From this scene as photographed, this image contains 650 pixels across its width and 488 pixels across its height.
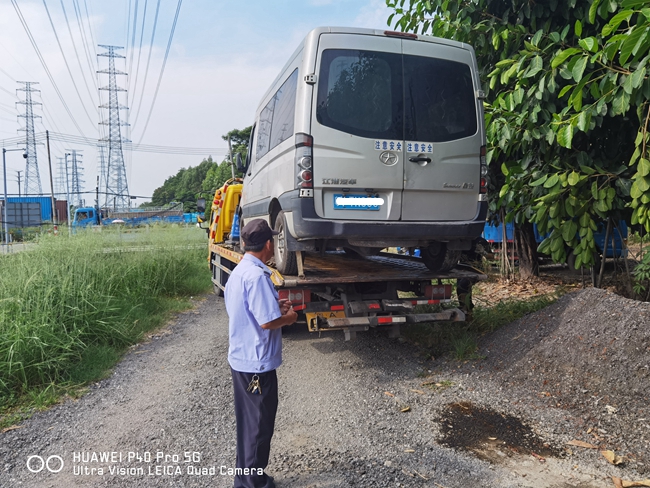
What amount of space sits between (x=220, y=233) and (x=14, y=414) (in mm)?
5675

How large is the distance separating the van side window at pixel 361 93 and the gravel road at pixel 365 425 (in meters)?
2.38

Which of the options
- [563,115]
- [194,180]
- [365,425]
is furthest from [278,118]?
[194,180]

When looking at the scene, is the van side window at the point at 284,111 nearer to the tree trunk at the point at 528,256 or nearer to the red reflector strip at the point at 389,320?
the red reflector strip at the point at 389,320

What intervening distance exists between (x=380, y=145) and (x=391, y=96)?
0.49 m

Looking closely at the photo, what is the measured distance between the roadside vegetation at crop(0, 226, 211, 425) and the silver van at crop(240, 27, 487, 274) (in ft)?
8.40

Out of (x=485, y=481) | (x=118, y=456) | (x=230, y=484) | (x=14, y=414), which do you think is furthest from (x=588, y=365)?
(x=14, y=414)

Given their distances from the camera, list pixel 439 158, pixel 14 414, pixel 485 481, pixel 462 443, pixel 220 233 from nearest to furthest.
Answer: pixel 485 481
pixel 462 443
pixel 14 414
pixel 439 158
pixel 220 233

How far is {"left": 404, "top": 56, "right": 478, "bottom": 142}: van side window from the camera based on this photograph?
4.59 m

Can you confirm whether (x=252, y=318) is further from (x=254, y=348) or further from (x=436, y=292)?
(x=436, y=292)

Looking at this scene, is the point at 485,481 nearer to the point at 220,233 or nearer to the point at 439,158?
the point at 439,158

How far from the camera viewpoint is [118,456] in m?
3.52

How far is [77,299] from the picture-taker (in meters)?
6.12

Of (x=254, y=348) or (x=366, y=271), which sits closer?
(x=254, y=348)

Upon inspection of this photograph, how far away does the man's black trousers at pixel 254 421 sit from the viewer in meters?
2.83
